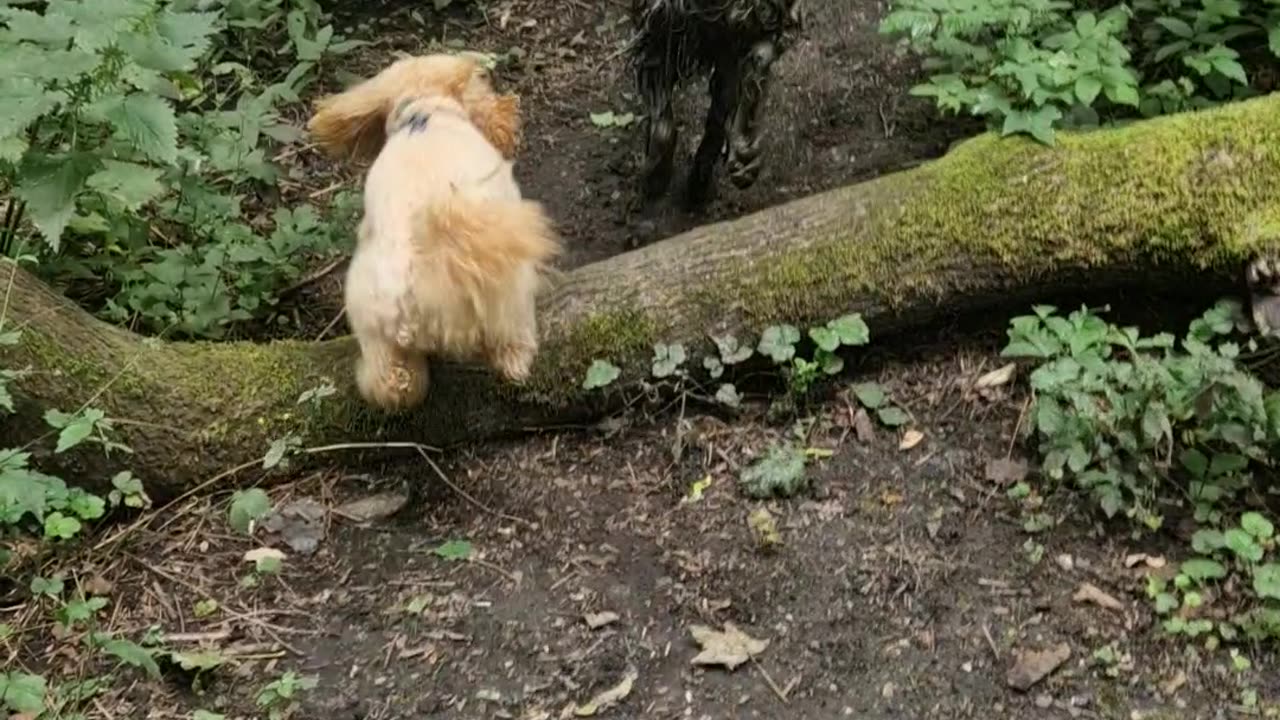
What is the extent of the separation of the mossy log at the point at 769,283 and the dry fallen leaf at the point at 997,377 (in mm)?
250

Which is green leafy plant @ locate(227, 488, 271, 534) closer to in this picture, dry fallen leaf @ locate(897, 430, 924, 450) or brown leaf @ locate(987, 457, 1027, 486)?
dry fallen leaf @ locate(897, 430, 924, 450)

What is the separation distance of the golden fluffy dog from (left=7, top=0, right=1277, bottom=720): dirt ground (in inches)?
18.2

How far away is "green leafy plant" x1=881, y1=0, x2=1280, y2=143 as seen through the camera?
14.3ft

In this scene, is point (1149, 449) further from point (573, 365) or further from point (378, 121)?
point (378, 121)

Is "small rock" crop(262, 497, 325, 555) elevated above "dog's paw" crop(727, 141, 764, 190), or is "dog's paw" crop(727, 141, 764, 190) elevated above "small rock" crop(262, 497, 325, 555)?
"dog's paw" crop(727, 141, 764, 190)

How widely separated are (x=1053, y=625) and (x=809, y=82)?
3.08 meters

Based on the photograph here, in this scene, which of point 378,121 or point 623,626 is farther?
point 378,121

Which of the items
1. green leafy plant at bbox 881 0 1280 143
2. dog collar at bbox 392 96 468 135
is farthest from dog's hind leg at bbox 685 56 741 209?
dog collar at bbox 392 96 468 135

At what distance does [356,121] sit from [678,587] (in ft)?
7.00

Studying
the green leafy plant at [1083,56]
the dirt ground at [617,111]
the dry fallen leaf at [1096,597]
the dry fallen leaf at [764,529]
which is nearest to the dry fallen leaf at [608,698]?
the dry fallen leaf at [764,529]

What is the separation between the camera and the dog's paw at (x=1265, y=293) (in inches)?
147

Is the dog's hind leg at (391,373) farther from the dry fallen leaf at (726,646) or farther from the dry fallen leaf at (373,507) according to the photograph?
the dry fallen leaf at (726,646)

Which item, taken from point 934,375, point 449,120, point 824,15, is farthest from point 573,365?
point 824,15

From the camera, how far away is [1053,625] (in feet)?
10.9
